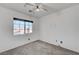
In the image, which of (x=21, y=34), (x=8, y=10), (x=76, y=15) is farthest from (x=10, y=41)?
(x=76, y=15)

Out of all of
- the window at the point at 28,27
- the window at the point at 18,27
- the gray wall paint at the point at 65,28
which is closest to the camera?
the gray wall paint at the point at 65,28

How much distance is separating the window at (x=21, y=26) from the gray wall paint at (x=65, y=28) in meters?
1.21

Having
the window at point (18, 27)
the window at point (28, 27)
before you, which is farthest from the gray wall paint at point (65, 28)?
the window at point (18, 27)

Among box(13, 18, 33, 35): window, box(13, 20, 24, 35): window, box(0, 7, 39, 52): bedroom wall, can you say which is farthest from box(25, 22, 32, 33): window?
box(0, 7, 39, 52): bedroom wall

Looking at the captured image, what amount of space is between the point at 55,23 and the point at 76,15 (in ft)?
4.14

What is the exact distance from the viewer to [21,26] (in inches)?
148

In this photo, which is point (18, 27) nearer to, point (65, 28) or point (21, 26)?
point (21, 26)

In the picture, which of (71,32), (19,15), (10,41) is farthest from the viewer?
(19,15)

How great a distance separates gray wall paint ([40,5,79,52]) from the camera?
2644 mm

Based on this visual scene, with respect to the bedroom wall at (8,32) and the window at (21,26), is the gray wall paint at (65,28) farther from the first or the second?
the bedroom wall at (8,32)

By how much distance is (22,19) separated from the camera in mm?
3760

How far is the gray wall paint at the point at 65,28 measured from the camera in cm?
264

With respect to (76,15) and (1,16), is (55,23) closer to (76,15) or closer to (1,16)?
(76,15)

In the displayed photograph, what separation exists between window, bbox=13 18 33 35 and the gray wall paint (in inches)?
47.7
